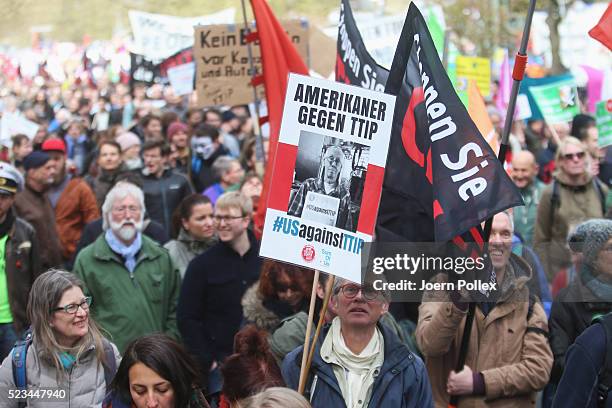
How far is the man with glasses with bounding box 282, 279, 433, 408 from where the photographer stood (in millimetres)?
4570

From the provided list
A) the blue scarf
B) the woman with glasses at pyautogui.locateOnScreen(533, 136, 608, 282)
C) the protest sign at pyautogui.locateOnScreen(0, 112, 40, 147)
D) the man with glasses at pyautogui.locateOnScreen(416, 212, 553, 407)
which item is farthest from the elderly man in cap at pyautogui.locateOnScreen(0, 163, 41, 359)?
the protest sign at pyautogui.locateOnScreen(0, 112, 40, 147)

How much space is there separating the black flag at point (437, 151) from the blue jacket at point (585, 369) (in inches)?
23.2

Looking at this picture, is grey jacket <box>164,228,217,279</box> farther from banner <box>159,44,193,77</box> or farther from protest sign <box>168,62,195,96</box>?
banner <box>159,44,193,77</box>

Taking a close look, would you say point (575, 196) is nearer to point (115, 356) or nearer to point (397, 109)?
point (397, 109)

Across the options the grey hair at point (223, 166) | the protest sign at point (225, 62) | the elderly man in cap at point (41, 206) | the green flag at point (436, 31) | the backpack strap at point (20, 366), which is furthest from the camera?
the green flag at point (436, 31)

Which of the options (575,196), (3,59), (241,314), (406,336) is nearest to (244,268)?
(241,314)

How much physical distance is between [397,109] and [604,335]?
4.47ft

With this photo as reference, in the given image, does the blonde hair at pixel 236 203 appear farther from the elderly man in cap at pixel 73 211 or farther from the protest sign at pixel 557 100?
the protest sign at pixel 557 100

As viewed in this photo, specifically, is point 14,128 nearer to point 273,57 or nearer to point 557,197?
point 273,57

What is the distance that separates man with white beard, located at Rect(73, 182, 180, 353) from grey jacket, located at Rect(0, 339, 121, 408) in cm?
181

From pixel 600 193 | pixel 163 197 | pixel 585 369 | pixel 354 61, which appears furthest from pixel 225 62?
pixel 585 369

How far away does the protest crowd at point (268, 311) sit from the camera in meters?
4.59

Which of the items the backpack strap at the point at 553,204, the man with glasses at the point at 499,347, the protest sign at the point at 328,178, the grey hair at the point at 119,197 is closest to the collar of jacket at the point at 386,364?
the protest sign at the point at 328,178

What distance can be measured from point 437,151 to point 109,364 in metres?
1.68
